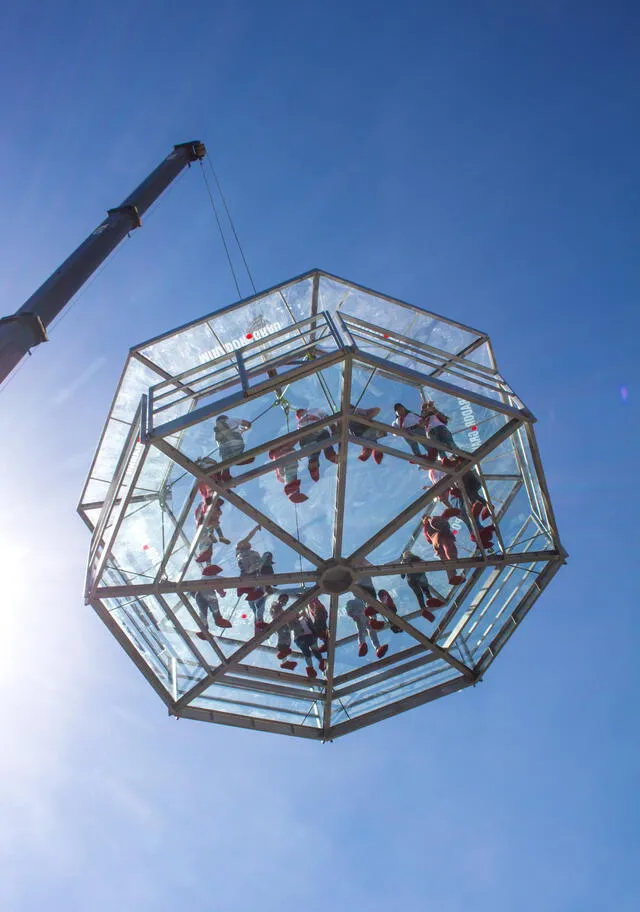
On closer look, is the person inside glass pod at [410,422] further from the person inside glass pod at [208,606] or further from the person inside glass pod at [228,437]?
the person inside glass pod at [208,606]

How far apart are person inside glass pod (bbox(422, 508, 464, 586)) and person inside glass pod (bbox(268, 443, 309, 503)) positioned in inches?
110

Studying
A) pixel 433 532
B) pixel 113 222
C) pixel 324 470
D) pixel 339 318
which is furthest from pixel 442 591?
pixel 113 222

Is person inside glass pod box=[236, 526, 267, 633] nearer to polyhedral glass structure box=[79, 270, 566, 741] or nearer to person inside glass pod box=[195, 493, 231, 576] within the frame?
polyhedral glass structure box=[79, 270, 566, 741]

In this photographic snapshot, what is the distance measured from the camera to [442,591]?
49.3ft

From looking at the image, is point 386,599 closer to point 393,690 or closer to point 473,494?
point 393,690

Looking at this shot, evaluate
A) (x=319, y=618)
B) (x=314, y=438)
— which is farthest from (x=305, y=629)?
(x=314, y=438)

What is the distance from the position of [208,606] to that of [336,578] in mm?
2999

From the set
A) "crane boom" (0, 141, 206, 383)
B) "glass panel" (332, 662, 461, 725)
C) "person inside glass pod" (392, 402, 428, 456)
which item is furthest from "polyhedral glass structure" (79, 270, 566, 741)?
"crane boom" (0, 141, 206, 383)

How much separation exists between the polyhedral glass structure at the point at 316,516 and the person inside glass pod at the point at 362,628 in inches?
2.2

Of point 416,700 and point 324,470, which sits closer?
point 324,470

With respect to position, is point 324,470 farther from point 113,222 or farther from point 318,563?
point 113,222

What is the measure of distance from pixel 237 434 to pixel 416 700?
716cm

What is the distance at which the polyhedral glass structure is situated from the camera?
12.8 metres

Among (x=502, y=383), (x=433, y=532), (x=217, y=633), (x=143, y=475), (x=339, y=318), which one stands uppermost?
(x=502, y=383)
